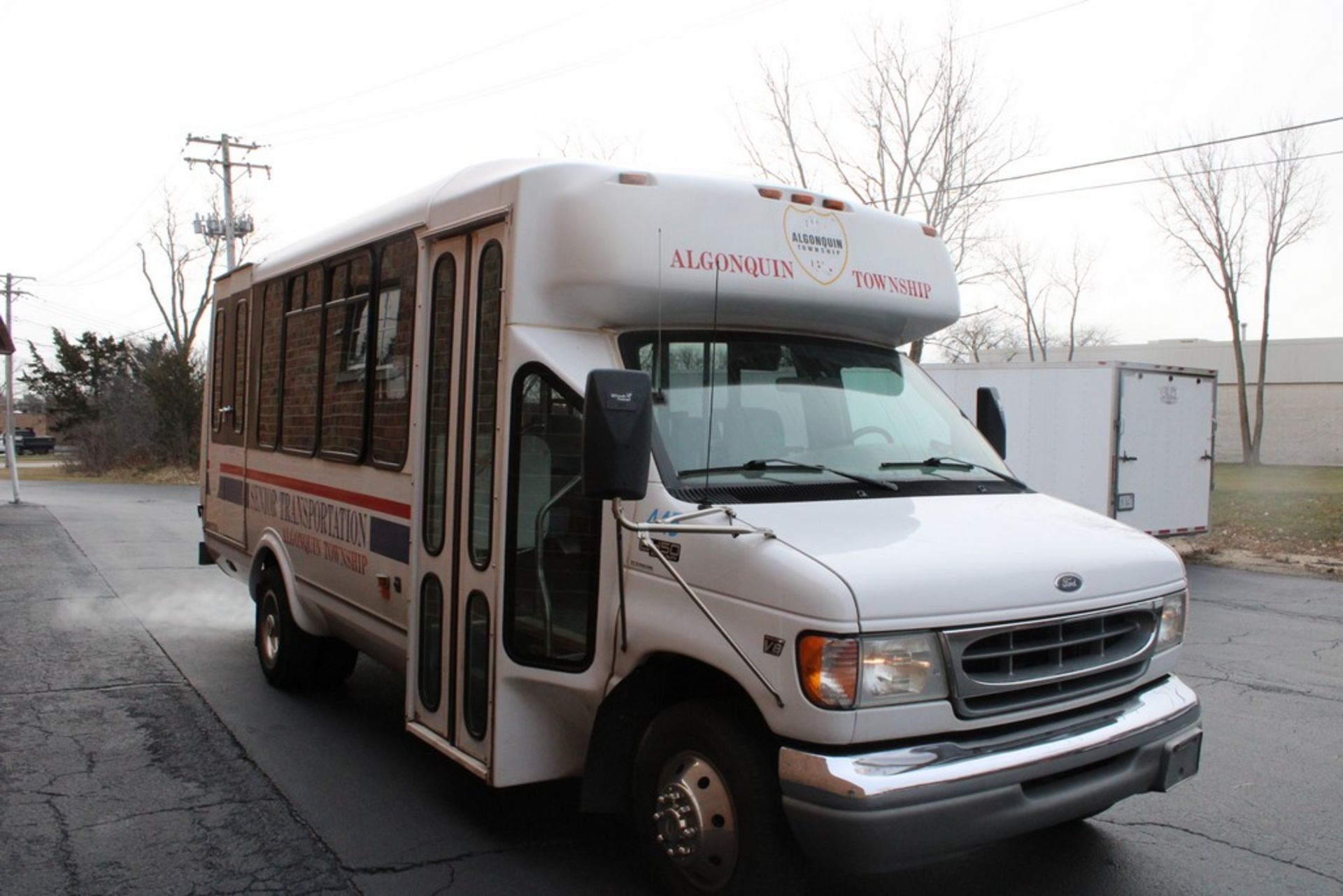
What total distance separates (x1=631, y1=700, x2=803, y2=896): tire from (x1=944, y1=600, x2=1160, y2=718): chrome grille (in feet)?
2.14

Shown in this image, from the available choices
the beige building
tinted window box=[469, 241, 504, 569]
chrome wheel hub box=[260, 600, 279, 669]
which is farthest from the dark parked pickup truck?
tinted window box=[469, 241, 504, 569]

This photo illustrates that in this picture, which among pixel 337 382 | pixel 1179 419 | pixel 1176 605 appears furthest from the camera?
pixel 1179 419

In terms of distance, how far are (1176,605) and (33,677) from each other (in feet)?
22.5

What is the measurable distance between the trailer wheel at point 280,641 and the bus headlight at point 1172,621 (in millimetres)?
4766

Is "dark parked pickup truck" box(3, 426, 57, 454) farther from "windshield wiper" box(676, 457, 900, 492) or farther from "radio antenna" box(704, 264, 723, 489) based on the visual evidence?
"windshield wiper" box(676, 457, 900, 492)

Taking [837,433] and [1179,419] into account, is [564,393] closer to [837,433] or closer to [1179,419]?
[837,433]

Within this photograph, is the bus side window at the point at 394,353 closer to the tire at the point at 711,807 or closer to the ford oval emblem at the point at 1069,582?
the tire at the point at 711,807

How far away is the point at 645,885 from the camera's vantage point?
417 centimetres

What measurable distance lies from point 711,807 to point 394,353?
2867 mm

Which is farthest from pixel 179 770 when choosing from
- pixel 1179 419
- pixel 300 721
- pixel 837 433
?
pixel 1179 419

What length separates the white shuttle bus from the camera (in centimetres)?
329

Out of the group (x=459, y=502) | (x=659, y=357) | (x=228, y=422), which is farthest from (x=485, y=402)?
(x=228, y=422)

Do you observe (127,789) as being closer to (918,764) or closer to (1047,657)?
(918,764)

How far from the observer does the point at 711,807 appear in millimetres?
3584
